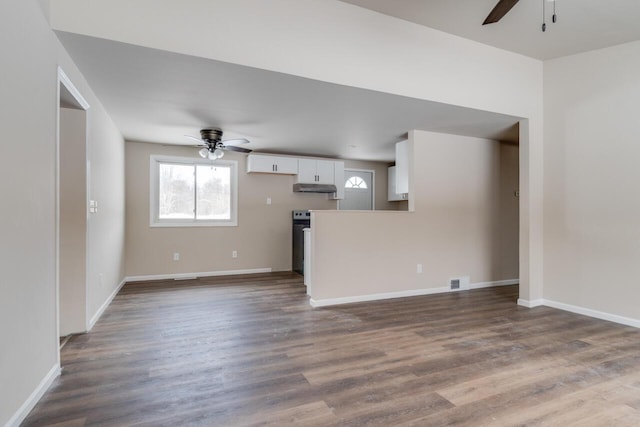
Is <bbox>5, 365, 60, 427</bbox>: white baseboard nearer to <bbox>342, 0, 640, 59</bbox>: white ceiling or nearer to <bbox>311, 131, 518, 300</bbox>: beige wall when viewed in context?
<bbox>311, 131, 518, 300</bbox>: beige wall

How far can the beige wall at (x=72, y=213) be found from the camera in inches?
111

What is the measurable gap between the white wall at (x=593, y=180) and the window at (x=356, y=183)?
368 cm

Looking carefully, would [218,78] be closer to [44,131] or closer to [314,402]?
[44,131]

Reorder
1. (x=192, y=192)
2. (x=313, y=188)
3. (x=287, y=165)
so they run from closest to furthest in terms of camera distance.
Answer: (x=192, y=192) → (x=287, y=165) → (x=313, y=188)

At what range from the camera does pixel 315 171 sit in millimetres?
6332

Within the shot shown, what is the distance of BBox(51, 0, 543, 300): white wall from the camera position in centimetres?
222

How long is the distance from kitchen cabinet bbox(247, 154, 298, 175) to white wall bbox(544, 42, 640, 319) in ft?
12.9

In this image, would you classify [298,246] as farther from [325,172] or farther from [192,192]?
[192,192]

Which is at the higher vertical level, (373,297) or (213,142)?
(213,142)

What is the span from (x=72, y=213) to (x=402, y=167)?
3989 millimetres

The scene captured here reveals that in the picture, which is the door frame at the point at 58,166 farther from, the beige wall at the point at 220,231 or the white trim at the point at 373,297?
the beige wall at the point at 220,231

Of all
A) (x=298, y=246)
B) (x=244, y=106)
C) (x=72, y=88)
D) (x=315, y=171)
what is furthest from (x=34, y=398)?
(x=315, y=171)

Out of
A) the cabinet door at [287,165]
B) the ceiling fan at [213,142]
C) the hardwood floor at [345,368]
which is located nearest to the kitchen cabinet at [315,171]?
the cabinet door at [287,165]

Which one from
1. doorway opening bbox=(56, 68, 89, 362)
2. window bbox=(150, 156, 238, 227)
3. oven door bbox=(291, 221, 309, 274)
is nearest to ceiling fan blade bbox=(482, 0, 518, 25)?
doorway opening bbox=(56, 68, 89, 362)
